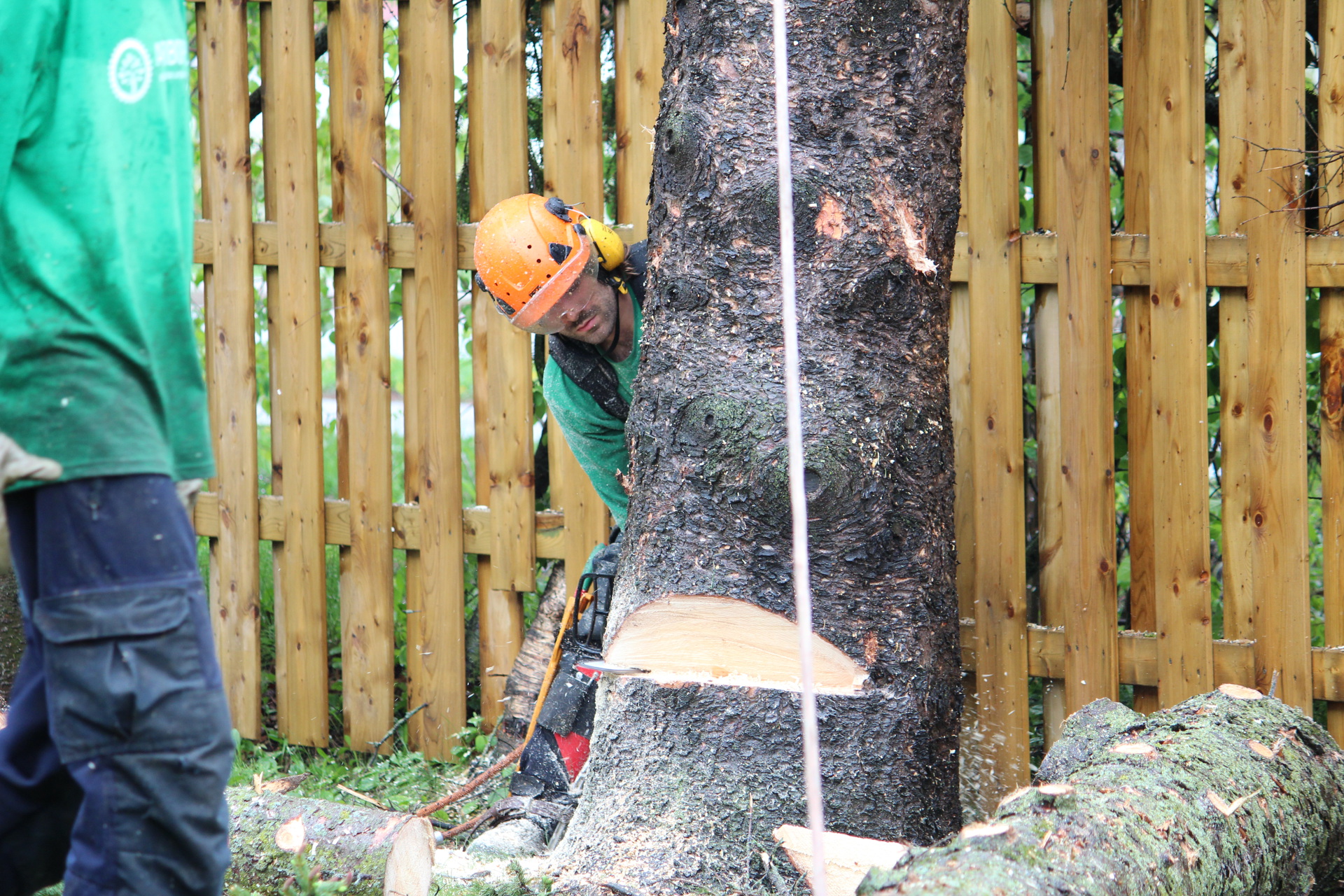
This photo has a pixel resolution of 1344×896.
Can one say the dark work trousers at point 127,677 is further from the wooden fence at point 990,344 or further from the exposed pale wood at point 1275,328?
the exposed pale wood at point 1275,328

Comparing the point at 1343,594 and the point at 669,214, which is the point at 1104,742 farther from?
the point at 669,214

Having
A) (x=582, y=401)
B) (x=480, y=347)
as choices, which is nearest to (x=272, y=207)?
(x=480, y=347)

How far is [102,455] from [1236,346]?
8.65ft

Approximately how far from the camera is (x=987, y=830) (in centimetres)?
178

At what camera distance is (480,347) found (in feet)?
12.5

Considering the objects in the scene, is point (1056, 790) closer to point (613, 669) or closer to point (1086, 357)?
point (613, 669)

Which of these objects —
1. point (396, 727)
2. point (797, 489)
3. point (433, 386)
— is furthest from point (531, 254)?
point (396, 727)

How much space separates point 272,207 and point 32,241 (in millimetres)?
2681

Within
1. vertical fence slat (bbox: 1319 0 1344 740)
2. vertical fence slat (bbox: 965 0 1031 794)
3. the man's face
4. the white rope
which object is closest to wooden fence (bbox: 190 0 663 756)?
the man's face

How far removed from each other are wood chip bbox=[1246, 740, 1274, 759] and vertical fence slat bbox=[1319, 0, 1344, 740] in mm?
796

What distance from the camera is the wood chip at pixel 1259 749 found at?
230 cm

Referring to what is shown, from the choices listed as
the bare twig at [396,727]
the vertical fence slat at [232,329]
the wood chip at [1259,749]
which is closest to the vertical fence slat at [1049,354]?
the wood chip at [1259,749]

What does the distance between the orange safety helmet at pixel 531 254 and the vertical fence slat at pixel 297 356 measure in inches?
43.4

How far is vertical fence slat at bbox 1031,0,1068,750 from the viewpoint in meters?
3.10
